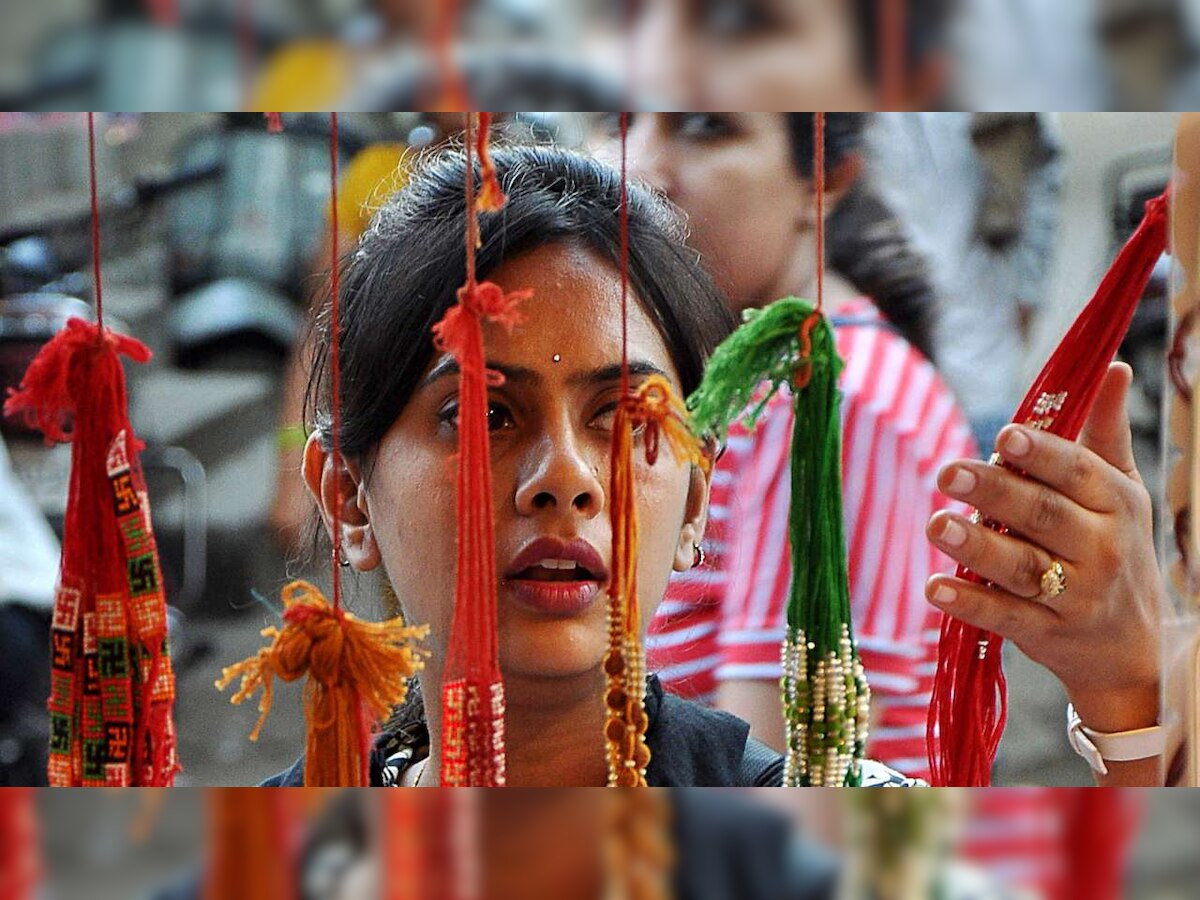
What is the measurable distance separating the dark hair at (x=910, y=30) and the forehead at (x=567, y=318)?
30 centimetres

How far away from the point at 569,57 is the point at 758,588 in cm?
43

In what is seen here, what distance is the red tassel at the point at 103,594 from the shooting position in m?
1.23

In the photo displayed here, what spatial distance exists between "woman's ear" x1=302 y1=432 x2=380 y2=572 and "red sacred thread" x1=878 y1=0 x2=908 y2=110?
50 cm

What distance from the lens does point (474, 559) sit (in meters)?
1.20

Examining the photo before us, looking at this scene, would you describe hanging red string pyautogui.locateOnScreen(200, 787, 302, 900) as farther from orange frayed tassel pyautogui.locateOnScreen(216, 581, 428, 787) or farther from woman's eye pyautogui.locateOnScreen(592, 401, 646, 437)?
woman's eye pyautogui.locateOnScreen(592, 401, 646, 437)

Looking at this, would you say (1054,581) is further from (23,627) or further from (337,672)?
(23,627)

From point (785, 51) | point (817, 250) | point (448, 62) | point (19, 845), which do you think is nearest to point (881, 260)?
point (817, 250)

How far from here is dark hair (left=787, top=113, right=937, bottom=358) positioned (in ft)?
4.04

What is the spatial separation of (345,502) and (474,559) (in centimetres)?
12

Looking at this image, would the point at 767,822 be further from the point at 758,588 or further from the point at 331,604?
the point at 331,604

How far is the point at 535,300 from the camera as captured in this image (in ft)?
4.02

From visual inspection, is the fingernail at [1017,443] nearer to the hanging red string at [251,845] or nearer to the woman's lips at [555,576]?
the woman's lips at [555,576]

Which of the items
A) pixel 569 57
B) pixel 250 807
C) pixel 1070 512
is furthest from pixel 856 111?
pixel 250 807

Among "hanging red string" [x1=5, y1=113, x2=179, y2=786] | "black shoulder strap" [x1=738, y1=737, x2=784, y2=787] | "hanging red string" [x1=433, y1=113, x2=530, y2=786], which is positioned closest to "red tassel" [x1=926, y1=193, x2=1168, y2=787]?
"black shoulder strap" [x1=738, y1=737, x2=784, y2=787]
